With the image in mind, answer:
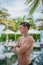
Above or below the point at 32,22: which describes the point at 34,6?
above

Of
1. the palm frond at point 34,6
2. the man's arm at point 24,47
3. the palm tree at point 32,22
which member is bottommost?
the man's arm at point 24,47

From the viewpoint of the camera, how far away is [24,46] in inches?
59.6

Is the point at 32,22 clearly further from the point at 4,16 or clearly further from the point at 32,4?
the point at 4,16

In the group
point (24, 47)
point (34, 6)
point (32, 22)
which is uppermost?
point (34, 6)

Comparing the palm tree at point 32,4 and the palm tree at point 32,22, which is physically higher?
the palm tree at point 32,4

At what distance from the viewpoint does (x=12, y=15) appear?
1547 mm

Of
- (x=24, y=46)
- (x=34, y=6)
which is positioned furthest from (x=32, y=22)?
(x=24, y=46)

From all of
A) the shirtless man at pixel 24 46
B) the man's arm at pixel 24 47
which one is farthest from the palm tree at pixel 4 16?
the man's arm at pixel 24 47

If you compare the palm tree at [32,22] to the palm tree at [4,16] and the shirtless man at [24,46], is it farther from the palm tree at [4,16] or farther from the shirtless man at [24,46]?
the palm tree at [4,16]

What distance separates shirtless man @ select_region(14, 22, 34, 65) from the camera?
1.51 metres

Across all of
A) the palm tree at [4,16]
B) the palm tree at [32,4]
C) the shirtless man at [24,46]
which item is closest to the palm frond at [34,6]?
the palm tree at [32,4]

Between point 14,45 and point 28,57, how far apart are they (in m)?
0.21

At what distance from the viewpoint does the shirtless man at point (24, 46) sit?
1.51 metres

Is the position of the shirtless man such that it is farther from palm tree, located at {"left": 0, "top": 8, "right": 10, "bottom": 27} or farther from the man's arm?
palm tree, located at {"left": 0, "top": 8, "right": 10, "bottom": 27}
